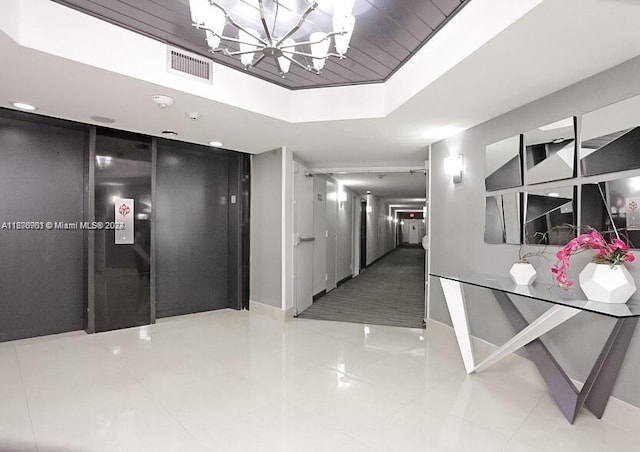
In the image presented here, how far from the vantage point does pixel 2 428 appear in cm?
220

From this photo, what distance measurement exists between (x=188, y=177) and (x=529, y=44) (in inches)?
180

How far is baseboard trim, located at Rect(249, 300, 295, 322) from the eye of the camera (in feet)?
16.0

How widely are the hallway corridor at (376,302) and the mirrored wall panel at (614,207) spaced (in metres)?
2.63

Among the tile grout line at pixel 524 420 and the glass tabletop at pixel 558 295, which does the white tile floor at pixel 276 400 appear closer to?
the tile grout line at pixel 524 420

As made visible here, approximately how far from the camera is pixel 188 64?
9.34ft

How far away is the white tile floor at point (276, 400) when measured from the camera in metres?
2.11

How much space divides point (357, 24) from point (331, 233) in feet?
16.4

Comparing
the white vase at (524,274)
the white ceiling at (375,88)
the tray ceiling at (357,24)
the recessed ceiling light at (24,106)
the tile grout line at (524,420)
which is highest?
the tray ceiling at (357,24)

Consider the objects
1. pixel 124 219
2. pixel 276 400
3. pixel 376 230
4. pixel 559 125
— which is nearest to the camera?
pixel 276 400

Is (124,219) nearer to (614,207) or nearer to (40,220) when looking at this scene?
(40,220)

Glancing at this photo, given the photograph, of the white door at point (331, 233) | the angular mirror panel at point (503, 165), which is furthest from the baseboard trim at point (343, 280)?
the angular mirror panel at point (503, 165)

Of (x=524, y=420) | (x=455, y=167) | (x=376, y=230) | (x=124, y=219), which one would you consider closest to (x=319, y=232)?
(x=455, y=167)

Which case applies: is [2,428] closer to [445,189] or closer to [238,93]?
[238,93]

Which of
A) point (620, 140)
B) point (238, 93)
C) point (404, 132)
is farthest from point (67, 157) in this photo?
point (620, 140)
